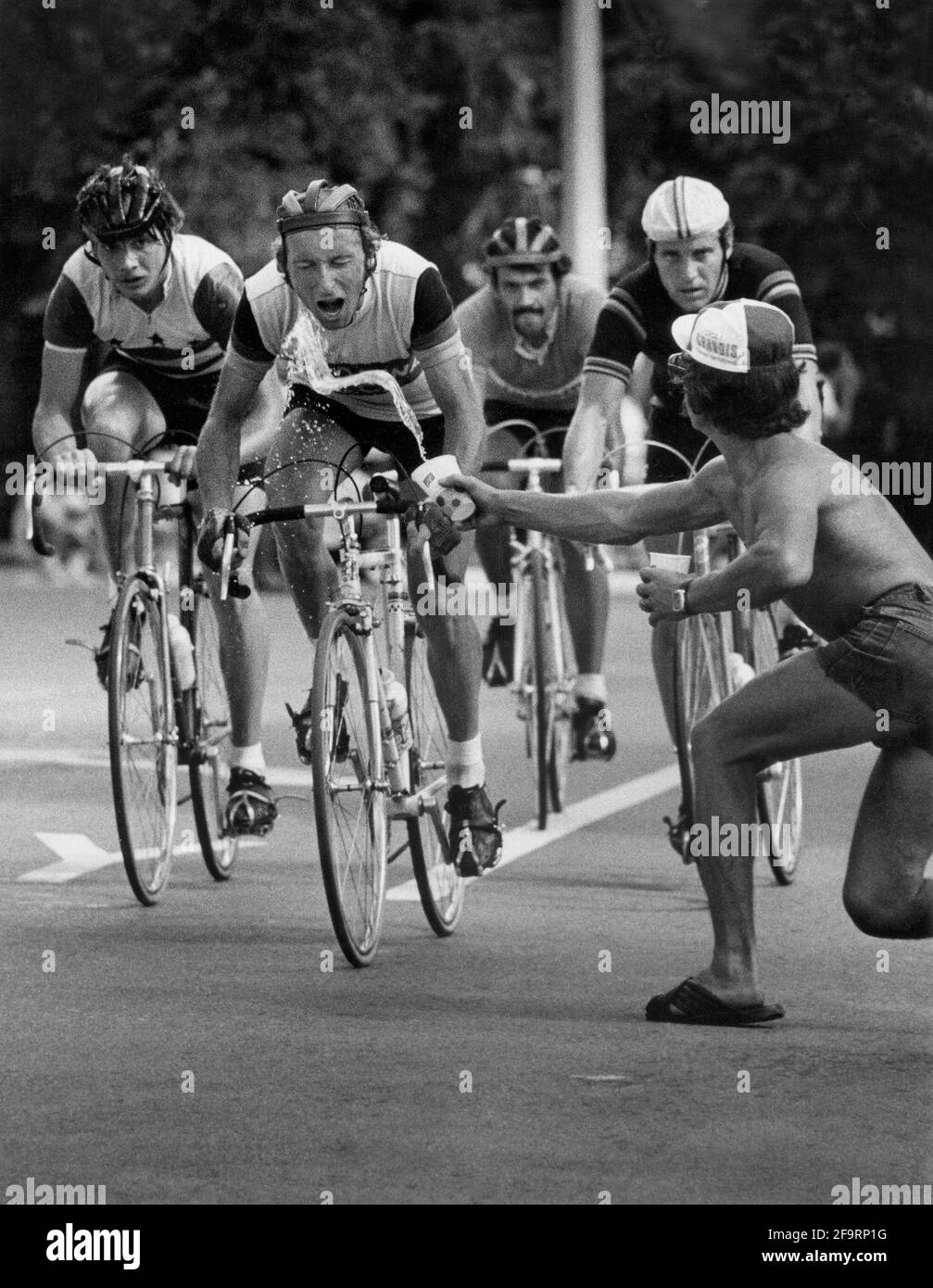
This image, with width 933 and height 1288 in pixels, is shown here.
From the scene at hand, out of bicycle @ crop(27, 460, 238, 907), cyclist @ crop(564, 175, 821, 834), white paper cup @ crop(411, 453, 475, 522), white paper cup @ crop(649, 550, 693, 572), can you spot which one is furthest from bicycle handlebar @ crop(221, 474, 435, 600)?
cyclist @ crop(564, 175, 821, 834)

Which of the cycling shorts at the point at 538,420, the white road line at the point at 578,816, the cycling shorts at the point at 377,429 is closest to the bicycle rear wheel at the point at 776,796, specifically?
the white road line at the point at 578,816

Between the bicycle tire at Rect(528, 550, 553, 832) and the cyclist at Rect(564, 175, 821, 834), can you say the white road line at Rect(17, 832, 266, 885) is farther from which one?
the cyclist at Rect(564, 175, 821, 834)

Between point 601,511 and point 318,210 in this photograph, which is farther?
point 318,210

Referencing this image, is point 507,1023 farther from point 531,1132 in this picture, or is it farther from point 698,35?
point 698,35

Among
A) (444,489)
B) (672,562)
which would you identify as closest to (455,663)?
(444,489)

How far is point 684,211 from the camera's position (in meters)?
8.55

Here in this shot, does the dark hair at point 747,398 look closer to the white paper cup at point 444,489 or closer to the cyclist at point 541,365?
the white paper cup at point 444,489

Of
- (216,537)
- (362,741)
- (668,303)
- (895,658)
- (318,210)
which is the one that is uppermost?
(318,210)

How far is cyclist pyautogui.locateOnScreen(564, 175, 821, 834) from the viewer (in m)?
8.57

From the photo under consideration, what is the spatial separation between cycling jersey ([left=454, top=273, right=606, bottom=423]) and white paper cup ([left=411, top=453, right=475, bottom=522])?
354 cm

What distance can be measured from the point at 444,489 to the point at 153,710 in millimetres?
1866

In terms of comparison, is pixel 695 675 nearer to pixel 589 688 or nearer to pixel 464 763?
pixel 464 763

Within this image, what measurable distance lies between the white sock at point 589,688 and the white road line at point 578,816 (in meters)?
0.44
